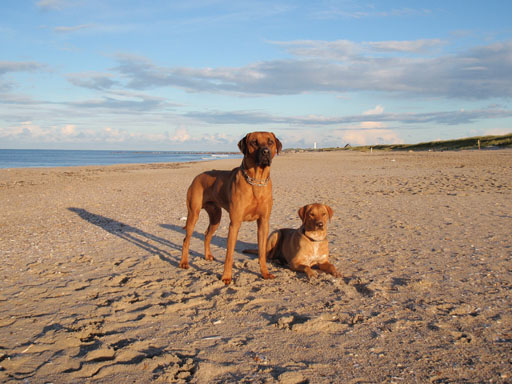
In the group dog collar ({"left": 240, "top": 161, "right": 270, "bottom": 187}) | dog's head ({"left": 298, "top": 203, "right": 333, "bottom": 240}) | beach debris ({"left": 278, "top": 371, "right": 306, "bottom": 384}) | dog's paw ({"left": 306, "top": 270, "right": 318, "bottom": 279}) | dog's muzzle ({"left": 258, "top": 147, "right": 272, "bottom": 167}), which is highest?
dog's muzzle ({"left": 258, "top": 147, "right": 272, "bottom": 167})

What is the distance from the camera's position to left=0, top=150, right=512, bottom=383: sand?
2.86 metres

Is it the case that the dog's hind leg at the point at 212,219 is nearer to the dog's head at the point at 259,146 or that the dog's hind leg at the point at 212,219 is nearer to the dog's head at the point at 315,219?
the dog's head at the point at 315,219

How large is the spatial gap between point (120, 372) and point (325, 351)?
5.21 feet

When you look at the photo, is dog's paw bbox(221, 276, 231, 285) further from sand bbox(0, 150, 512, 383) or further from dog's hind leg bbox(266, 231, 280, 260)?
dog's hind leg bbox(266, 231, 280, 260)

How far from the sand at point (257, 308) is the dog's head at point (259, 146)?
5.21 feet

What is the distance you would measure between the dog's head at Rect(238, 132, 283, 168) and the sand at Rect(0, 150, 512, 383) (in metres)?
1.59

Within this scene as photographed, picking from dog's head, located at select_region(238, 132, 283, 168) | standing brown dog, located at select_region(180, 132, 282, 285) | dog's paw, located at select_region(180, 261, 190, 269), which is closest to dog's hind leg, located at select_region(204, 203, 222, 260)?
dog's paw, located at select_region(180, 261, 190, 269)

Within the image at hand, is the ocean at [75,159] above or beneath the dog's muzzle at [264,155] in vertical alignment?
above

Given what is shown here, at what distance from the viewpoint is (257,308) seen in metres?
4.08

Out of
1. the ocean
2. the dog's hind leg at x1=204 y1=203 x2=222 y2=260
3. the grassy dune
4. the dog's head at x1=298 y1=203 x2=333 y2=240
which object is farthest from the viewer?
the ocean

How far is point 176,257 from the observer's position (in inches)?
251

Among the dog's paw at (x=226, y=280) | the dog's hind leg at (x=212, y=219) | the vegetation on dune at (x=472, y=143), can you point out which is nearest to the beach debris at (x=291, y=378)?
the dog's paw at (x=226, y=280)

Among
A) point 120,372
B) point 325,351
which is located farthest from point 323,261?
point 120,372

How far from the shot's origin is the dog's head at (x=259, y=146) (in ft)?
15.0
